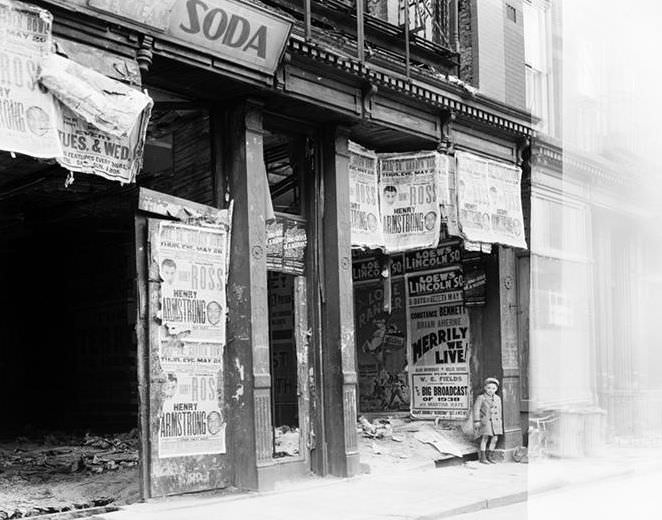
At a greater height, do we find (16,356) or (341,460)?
(16,356)

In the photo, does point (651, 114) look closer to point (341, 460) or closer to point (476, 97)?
point (341, 460)

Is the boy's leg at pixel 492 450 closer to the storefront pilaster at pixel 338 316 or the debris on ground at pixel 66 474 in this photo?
the storefront pilaster at pixel 338 316

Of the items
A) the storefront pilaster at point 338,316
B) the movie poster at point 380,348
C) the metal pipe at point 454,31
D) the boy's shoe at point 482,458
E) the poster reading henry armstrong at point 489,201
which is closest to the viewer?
the storefront pilaster at point 338,316

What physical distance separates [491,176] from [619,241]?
11.9m

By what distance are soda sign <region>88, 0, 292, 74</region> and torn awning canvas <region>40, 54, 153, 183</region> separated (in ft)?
2.66

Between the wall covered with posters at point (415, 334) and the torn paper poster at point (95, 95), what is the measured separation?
685 cm

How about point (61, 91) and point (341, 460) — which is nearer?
point (61, 91)

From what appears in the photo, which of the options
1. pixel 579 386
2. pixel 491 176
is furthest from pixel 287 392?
pixel 579 386

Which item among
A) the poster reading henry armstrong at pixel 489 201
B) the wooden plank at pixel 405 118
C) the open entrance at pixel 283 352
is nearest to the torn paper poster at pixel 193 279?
the open entrance at pixel 283 352

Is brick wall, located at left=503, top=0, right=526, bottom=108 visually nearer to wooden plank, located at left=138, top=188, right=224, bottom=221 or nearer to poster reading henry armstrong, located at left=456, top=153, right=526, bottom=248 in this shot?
poster reading henry armstrong, located at left=456, top=153, right=526, bottom=248

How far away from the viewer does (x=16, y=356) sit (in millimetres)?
16609

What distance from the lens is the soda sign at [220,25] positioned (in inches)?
349

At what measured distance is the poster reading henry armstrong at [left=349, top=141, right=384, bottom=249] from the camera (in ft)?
41.2

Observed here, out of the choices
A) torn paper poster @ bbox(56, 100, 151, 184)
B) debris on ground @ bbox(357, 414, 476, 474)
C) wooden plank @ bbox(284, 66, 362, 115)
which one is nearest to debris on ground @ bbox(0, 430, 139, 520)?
torn paper poster @ bbox(56, 100, 151, 184)
